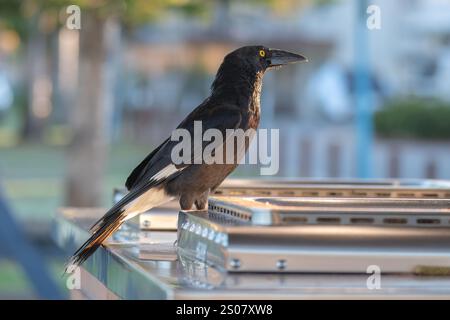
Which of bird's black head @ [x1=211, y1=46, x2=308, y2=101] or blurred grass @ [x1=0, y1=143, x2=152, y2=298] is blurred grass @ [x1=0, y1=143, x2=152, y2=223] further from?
bird's black head @ [x1=211, y1=46, x2=308, y2=101]

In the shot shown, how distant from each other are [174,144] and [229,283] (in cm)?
166

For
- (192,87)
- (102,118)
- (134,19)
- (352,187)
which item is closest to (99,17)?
(134,19)

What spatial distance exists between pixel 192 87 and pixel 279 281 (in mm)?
46418

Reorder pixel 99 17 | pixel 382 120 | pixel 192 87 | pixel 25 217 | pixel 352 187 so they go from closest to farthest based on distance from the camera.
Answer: pixel 352 187 < pixel 99 17 < pixel 25 217 < pixel 382 120 < pixel 192 87

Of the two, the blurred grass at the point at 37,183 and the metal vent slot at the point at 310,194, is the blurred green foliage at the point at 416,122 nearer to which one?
the blurred grass at the point at 37,183

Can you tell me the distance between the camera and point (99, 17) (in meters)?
14.3

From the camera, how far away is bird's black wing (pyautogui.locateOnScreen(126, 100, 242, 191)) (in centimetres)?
394

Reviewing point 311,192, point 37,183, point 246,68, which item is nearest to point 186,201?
point 311,192

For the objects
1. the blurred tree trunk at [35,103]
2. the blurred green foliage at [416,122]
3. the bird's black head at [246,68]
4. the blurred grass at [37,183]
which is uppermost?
the blurred tree trunk at [35,103]

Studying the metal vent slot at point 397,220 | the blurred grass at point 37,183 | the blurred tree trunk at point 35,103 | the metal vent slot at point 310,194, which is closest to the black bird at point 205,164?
the metal vent slot at point 310,194

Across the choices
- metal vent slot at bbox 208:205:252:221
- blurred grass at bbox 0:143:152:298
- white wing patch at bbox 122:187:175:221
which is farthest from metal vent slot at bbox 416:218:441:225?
blurred grass at bbox 0:143:152:298

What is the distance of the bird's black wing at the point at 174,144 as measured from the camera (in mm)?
Answer: 3943

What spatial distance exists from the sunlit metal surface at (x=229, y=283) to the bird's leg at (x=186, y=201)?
912 mm
